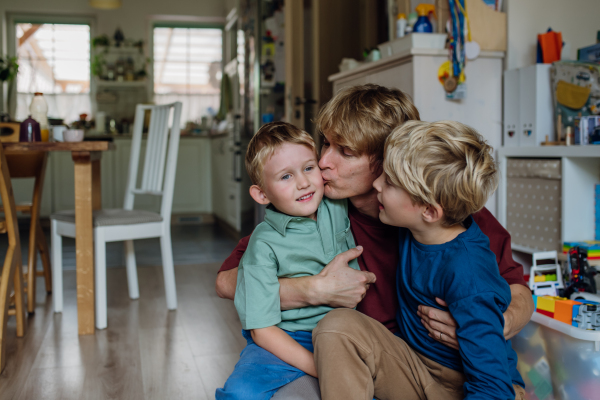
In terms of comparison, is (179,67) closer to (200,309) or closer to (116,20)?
(116,20)

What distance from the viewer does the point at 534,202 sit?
199 centimetres

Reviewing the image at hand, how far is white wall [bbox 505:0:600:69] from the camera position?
219 centimetres

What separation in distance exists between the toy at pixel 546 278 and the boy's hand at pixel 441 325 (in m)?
0.73

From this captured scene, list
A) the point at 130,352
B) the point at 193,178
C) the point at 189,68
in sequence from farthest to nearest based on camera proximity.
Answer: the point at 189,68 < the point at 193,178 < the point at 130,352

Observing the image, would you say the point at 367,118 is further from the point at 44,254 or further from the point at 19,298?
the point at 44,254

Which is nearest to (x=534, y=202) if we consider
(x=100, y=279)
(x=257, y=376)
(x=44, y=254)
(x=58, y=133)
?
(x=257, y=376)

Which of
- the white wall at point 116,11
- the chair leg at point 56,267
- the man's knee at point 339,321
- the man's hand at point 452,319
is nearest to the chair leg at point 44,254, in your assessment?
the chair leg at point 56,267

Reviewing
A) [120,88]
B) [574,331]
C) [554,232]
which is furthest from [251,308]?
[120,88]

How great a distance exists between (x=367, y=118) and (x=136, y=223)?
1694 millimetres

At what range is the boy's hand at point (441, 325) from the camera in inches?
37.1

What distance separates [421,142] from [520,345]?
73 cm

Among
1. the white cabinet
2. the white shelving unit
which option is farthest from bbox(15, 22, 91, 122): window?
the white shelving unit

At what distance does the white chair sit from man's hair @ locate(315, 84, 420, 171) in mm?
1560

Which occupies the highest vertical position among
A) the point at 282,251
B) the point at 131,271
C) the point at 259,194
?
the point at 259,194
